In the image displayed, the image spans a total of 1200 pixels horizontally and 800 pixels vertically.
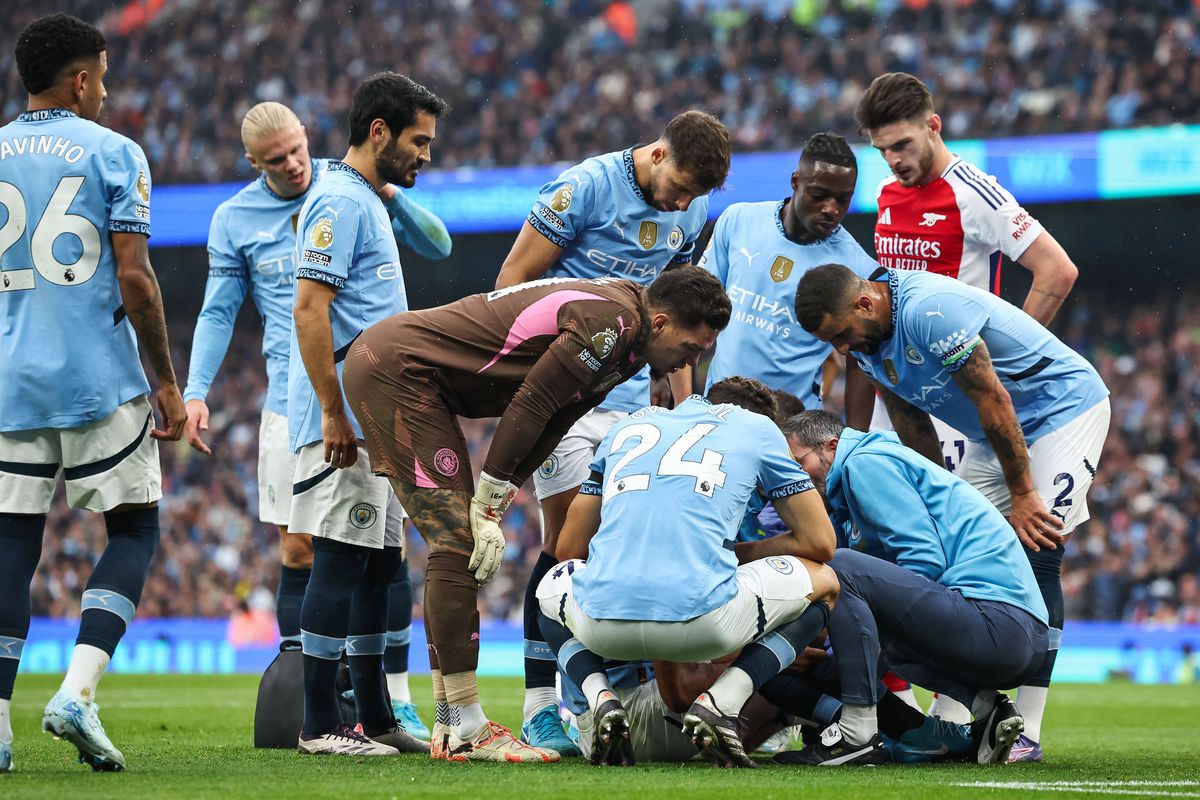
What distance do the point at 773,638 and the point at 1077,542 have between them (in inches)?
544

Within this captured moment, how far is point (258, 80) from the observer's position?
77.1 ft

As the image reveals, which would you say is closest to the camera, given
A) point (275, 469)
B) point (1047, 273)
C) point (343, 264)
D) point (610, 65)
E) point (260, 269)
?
point (343, 264)

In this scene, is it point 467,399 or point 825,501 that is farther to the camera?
point 825,501

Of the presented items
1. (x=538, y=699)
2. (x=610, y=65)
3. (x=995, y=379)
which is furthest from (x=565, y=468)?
(x=610, y=65)

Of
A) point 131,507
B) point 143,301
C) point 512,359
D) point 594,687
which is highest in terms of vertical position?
point 143,301

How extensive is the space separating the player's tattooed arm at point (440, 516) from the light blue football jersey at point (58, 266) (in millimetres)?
1020

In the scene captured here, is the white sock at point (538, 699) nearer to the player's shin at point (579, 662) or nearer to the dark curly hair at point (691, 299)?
the player's shin at point (579, 662)

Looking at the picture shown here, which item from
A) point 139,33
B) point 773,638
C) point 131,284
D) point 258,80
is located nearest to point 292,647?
point 131,284

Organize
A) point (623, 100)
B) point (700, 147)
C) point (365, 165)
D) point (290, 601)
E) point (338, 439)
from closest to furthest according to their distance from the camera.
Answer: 1. point (338, 439)
2. point (365, 165)
3. point (700, 147)
4. point (290, 601)
5. point (623, 100)

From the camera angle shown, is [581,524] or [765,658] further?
[581,524]

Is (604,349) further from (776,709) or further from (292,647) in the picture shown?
(292,647)

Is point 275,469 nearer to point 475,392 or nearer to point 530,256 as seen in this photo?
point 530,256

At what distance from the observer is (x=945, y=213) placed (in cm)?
605

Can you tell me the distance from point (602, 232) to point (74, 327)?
2.19 meters
